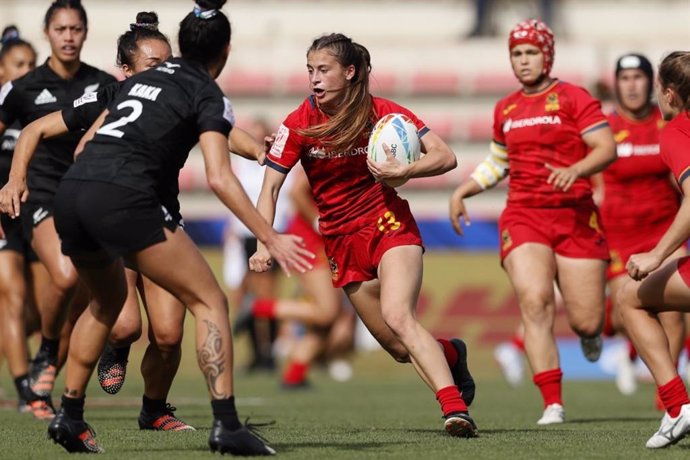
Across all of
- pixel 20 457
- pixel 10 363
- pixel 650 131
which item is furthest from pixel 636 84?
pixel 20 457

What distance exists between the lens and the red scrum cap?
9.10 metres

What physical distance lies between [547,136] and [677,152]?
2.55 meters

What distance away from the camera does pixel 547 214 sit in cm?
914

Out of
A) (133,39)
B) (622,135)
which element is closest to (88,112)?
(133,39)

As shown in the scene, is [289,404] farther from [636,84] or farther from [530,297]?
[636,84]

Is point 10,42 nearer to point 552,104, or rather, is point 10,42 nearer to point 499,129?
point 499,129

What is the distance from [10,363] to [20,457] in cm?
405

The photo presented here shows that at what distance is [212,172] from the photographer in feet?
19.0

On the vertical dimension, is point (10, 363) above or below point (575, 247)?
below

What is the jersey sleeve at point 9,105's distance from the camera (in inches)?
352

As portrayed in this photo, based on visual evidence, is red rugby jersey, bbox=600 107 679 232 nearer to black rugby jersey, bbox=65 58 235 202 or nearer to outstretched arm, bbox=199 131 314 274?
black rugby jersey, bbox=65 58 235 202

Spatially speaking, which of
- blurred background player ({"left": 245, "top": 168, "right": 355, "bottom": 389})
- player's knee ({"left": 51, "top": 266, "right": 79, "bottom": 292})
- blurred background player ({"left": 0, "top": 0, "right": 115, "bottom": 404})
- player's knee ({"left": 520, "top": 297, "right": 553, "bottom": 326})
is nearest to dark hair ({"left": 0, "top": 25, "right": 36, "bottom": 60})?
blurred background player ({"left": 0, "top": 0, "right": 115, "bottom": 404})

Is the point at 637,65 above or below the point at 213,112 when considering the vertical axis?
below

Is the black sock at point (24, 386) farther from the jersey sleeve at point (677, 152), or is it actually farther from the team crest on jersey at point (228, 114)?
the jersey sleeve at point (677, 152)
